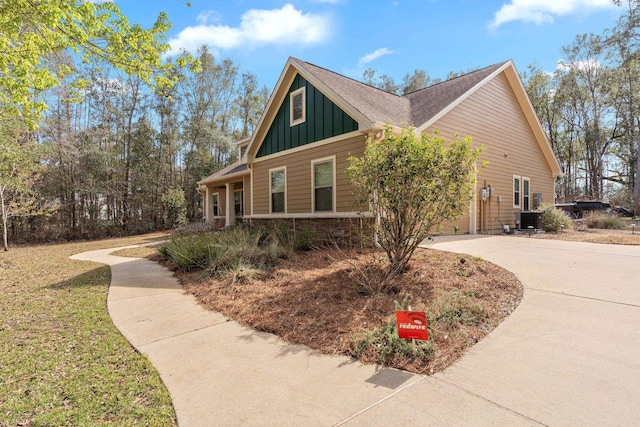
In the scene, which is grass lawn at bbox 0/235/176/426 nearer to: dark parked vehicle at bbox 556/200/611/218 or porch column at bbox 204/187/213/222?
porch column at bbox 204/187/213/222

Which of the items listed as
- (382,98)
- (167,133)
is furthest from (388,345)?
(167,133)

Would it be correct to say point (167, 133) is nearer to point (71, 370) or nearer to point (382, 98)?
point (382, 98)

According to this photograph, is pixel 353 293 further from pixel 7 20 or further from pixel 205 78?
pixel 205 78

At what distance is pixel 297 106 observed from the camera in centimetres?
1021

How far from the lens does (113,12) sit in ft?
20.8

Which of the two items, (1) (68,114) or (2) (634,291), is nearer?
(2) (634,291)

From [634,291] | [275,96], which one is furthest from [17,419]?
[275,96]

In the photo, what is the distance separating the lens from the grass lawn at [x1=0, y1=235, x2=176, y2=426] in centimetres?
222

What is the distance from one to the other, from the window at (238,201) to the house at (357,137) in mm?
4279

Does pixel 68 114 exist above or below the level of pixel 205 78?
below

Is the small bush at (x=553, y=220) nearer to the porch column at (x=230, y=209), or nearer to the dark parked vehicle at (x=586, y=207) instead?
the dark parked vehicle at (x=586, y=207)

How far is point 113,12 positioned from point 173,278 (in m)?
5.59

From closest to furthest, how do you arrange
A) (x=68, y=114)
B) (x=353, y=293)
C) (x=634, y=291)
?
(x=634, y=291)
(x=353, y=293)
(x=68, y=114)

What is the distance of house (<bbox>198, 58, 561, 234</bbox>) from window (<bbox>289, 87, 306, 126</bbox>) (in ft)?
0.10
